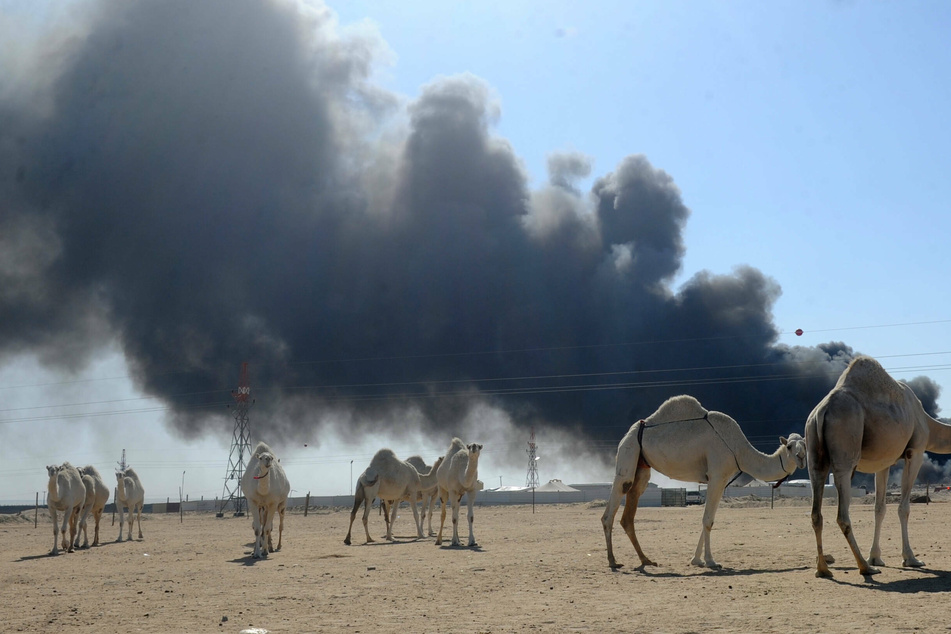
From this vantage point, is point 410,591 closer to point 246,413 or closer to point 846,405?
point 846,405

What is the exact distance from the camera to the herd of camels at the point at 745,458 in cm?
1332

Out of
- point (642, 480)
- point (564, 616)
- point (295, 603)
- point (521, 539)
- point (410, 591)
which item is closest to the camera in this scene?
point (564, 616)

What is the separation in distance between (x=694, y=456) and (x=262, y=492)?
1184cm

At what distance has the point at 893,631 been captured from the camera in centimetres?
884

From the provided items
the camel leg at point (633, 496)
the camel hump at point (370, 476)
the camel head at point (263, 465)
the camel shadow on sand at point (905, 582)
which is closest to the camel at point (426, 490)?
the camel hump at point (370, 476)

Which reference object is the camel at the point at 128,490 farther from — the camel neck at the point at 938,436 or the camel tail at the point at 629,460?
the camel neck at the point at 938,436

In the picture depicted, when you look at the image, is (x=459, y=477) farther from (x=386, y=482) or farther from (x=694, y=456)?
(x=694, y=456)

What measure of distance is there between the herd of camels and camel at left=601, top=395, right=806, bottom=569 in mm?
21

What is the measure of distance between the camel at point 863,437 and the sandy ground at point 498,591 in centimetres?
88

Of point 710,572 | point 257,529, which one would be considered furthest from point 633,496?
point 257,529

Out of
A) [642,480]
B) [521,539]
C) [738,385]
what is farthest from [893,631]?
[738,385]

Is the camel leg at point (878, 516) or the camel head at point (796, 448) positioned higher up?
the camel head at point (796, 448)

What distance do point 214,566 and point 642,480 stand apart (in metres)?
10.5

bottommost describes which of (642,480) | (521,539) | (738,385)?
(521,539)
